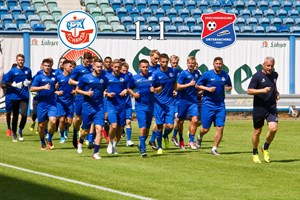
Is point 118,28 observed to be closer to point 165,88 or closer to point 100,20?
point 100,20

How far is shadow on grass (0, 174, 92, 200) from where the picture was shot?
43.9 feet

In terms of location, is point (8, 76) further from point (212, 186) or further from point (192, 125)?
point (212, 186)

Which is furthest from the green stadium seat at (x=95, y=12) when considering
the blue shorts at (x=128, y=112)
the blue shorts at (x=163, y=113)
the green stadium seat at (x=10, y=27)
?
the blue shorts at (x=163, y=113)

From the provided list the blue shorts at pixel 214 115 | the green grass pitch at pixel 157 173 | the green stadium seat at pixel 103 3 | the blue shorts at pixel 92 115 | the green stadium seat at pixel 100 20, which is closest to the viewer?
the green grass pitch at pixel 157 173

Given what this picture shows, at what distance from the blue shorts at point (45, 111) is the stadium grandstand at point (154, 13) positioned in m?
14.3

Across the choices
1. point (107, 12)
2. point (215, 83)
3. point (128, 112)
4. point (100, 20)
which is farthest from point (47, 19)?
point (215, 83)

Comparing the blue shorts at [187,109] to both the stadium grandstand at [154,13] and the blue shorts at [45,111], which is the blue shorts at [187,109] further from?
the stadium grandstand at [154,13]

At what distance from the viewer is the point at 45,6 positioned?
128 feet

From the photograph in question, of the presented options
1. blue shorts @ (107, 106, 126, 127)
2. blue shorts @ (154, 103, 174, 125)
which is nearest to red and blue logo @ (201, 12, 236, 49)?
blue shorts @ (154, 103, 174, 125)

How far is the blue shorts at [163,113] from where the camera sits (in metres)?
21.3

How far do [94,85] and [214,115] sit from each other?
9.11 ft

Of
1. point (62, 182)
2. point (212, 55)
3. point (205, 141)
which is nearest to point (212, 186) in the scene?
point (62, 182)

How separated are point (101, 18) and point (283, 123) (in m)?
9.55

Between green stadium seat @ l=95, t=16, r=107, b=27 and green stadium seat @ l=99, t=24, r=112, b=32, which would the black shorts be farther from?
green stadium seat @ l=95, t=16, r=107, b=27
